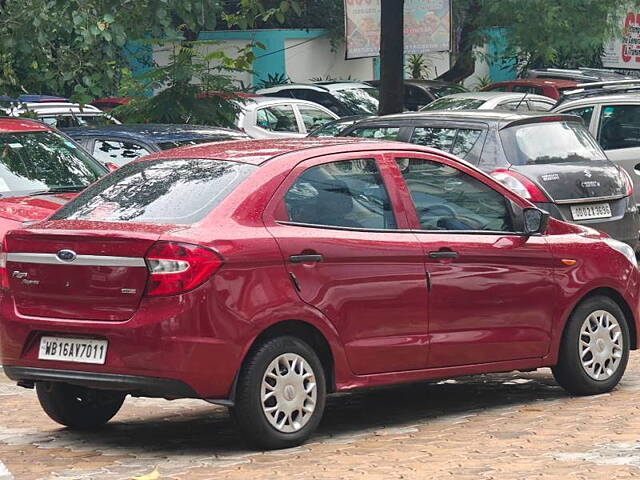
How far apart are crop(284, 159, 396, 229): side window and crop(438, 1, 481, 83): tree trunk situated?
93.1ft

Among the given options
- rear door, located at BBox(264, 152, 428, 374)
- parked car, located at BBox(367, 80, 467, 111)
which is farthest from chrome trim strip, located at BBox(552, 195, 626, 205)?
parked car, located at BBox(367, 80, 467, 111)

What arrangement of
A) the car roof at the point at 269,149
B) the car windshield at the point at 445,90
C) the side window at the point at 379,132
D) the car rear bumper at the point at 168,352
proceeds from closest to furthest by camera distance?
the car rear bumper at the point at 168,352, the car roof at the point at 269,149, the side window at the point at 379,132, the car windshield at the point at 445,90

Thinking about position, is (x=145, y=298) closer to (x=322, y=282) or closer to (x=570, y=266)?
(x=322, y=282)

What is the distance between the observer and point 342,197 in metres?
8.27

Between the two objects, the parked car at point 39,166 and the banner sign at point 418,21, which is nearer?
the parked car at point 39,166

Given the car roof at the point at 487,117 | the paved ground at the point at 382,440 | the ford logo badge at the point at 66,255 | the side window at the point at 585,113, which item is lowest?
the paved ground at the point at 382,440

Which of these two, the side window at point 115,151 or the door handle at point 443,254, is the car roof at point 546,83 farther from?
the door handle at point 443,254

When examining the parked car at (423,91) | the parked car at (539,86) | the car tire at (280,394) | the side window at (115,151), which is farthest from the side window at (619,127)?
the parked car at (423,91)

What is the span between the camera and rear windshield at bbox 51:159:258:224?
7.80 metres

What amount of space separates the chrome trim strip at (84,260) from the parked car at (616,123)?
10.1m

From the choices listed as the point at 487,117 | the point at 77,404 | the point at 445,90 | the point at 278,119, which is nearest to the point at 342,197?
the point at 77,404

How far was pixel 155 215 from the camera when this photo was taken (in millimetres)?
7793

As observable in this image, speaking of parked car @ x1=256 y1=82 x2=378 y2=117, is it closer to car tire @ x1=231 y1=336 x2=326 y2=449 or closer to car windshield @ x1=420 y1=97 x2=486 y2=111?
car windshield @ x1=420 y1=97 x2=486 y2=111

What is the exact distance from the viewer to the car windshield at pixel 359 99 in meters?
28.1
